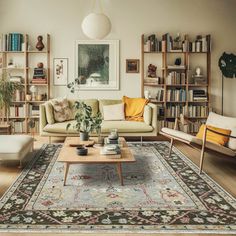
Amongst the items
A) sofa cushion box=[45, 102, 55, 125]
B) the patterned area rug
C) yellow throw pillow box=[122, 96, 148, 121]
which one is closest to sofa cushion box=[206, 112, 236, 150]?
the patterned area rug

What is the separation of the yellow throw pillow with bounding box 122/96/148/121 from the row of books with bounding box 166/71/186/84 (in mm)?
994

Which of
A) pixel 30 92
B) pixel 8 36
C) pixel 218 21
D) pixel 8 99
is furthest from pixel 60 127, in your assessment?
pixel 218 21

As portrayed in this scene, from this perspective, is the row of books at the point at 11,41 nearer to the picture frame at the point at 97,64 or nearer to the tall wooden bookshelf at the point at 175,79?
the picture frame at the point at 97,64

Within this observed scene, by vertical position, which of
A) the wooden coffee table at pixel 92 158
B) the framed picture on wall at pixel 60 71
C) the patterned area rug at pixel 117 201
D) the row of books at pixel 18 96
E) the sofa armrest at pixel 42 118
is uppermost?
the framed picture on wall at pixel 60 71

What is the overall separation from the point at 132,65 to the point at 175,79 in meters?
0.98

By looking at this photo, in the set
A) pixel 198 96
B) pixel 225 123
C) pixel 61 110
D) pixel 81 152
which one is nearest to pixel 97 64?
pixel 61 110

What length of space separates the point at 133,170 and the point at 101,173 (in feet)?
1.49

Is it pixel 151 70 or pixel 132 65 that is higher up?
pixel 132 65

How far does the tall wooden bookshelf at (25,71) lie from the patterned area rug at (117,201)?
2.79 meters

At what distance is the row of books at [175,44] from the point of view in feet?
25.1

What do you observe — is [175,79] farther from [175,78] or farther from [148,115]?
[148,115]

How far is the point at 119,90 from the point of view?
313 inches

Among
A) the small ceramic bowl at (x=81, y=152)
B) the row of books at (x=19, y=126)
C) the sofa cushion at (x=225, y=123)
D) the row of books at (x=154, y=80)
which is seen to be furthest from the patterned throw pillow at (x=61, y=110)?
the sofa cushion at (x=225, y=123)

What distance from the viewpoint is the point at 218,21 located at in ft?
25.9
